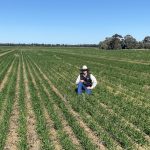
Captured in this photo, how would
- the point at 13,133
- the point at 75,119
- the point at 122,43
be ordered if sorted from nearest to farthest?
the point at 13,133
the point at 75,119
the point at 122,43

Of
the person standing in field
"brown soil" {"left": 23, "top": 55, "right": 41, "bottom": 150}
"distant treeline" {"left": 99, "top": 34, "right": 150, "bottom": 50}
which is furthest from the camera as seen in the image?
"distant treeline" {"left": 99, "top": 34, "right": 150, "bottom": 50}

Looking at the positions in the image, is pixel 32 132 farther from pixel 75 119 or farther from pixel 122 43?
pixel 122 43

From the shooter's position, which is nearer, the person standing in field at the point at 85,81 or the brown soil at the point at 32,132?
the brown soil at the point at 32,132

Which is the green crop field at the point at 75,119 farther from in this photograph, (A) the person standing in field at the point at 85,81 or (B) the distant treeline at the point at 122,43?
(B) the distant treeline at the point at 122,43

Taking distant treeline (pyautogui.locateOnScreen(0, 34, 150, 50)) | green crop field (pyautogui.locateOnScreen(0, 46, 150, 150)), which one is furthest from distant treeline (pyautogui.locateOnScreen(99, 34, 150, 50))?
green crop field (pyautogui.locateOnScreen(0, 46, 150, 150))

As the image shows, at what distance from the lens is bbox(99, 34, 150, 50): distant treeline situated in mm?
149462

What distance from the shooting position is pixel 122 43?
156 meters

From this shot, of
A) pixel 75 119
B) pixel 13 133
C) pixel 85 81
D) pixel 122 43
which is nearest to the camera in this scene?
pixel 13 133

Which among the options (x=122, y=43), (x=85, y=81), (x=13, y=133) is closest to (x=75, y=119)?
(x=13, y=133)

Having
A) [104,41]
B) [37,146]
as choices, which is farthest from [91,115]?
[104,41]

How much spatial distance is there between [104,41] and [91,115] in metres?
143

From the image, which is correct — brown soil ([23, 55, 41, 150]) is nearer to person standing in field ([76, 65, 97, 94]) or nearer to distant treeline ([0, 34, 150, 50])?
person standing in field ([76, 65, 97, 94])

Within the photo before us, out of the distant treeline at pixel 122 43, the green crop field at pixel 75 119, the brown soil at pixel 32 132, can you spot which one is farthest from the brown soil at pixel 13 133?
the distant treeline at pixel 122 43

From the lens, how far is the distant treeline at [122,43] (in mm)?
149462
